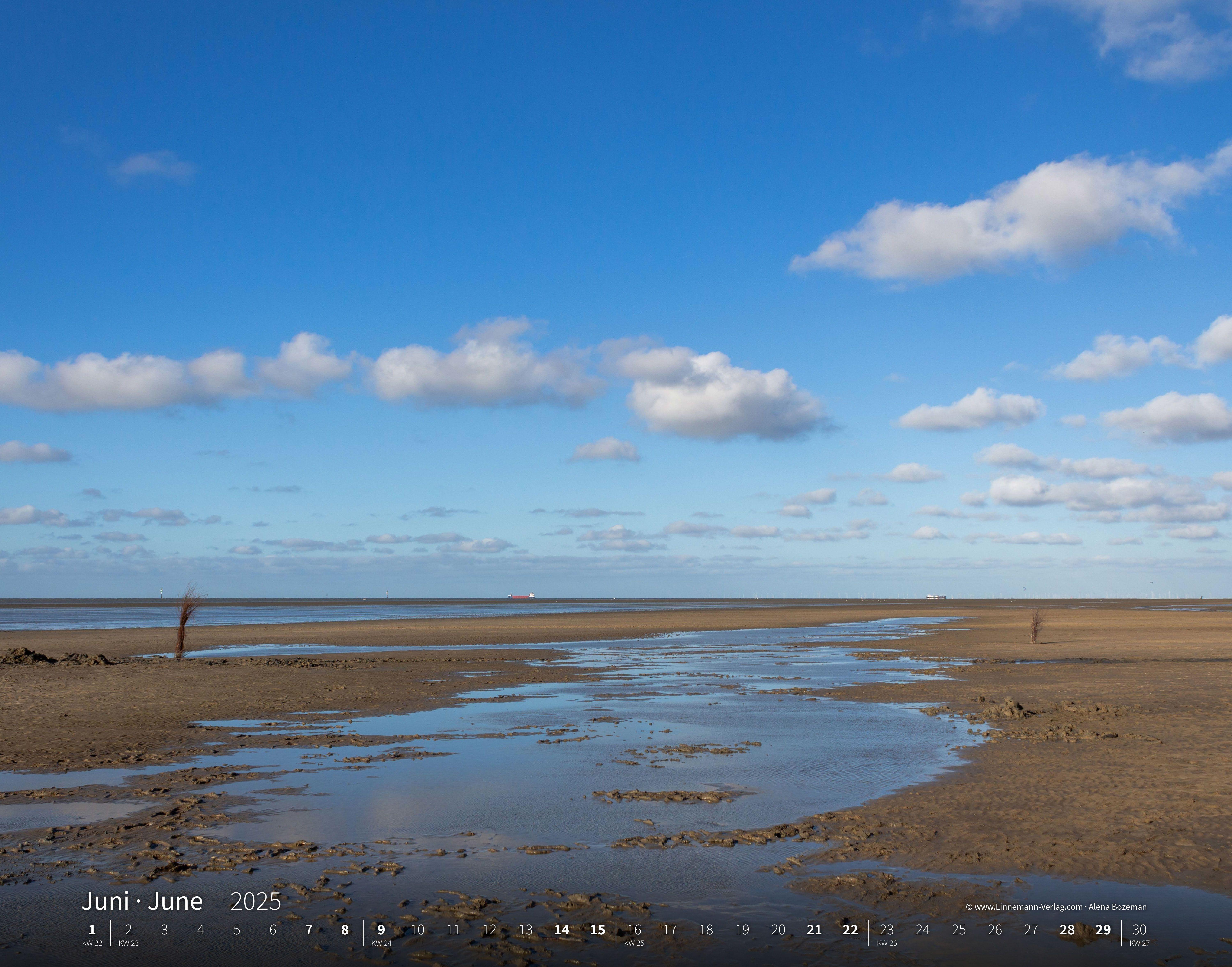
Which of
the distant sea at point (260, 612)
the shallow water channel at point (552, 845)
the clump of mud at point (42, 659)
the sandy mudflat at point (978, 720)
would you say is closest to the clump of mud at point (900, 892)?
the shallow water channel at point (552, 845)

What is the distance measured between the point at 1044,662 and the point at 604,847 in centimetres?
3239

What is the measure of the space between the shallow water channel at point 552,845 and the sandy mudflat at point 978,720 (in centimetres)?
95

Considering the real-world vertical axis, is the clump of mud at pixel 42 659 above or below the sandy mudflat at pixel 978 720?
below

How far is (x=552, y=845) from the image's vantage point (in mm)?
11031

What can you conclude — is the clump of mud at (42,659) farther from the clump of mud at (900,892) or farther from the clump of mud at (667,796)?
the clump of mud at (900,892)

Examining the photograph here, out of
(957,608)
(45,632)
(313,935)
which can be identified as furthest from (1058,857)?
(957,608)

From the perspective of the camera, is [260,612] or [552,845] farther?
[260,612]

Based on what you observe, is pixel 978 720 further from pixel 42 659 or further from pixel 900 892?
pixel 42 659

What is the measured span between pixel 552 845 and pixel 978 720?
14097 millimetres

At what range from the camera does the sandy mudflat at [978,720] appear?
11.0 metres

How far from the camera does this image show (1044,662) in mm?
37406

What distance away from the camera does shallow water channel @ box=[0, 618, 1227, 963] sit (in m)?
8.01

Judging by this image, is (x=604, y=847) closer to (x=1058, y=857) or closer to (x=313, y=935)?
(x=313, y=935)

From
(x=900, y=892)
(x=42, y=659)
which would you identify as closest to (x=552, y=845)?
(x=900, y=892)
